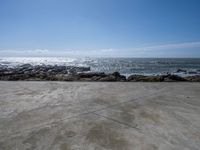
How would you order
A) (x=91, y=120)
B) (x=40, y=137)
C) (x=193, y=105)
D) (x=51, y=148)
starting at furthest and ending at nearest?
(x=193, y=105), (x=91, y=120), (x=40, y=137), (x=51, y=148)

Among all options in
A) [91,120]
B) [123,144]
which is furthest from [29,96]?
[123,144]

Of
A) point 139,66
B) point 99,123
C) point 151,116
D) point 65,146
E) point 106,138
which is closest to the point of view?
point 65,146

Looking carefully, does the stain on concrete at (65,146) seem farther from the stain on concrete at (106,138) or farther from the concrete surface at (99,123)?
the stain on concrete at (106,138)

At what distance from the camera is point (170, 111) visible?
13.2 feet

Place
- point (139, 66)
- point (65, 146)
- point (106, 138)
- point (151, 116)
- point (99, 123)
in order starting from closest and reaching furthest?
point (65, 146)
point (106, 138)
point (99, 123)
point (151, 116)
point (139, 66)

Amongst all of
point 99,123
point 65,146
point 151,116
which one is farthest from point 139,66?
point 65,146

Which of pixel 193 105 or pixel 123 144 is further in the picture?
pixel 193 105

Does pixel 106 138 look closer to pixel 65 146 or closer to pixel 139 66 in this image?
pixel 65 146

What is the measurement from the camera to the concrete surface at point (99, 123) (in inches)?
101

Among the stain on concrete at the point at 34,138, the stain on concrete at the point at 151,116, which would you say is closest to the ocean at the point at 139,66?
the stain on concrete at the point at 151,116

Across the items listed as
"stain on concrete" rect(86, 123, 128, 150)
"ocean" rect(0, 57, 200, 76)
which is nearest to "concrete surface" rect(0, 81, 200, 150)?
"stain on concrete" rect(86, 123, 128, 150)

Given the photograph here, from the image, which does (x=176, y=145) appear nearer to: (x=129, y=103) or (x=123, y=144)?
(x=123, y=144)

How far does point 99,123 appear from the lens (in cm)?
331

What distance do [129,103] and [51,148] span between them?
2.69m
